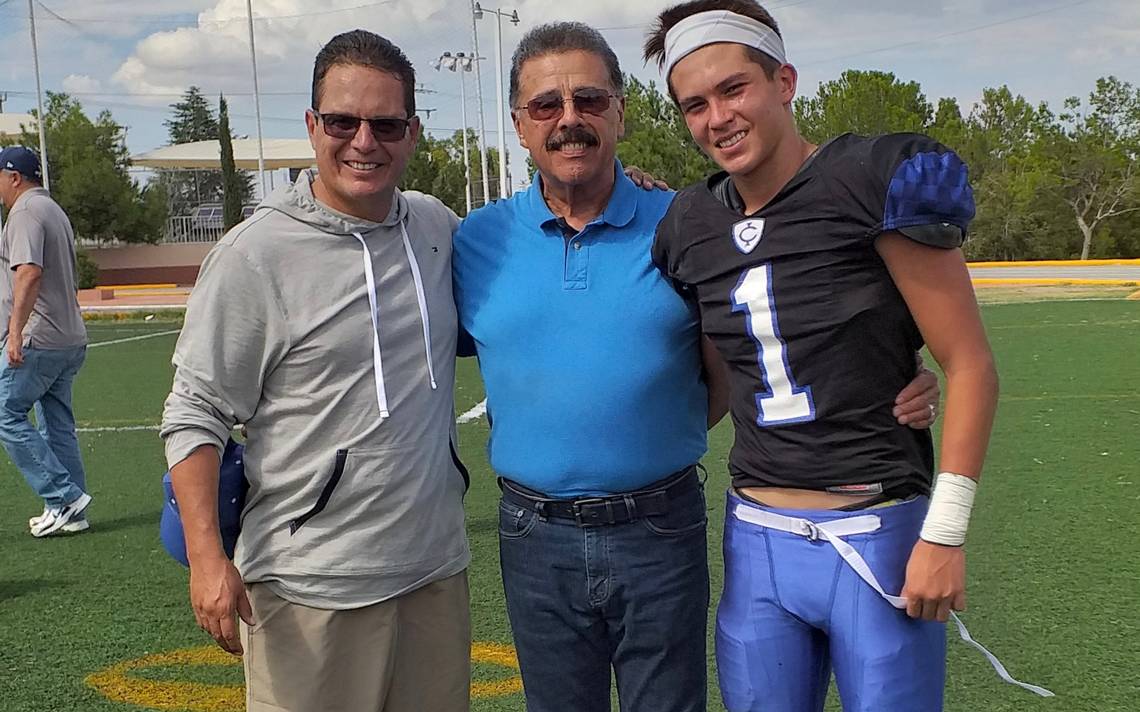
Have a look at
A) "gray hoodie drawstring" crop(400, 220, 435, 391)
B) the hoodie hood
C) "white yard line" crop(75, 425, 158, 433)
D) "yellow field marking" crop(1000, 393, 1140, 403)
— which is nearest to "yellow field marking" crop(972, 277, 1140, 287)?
"yellow field marking" crop(1000, 393, 1140, 403)

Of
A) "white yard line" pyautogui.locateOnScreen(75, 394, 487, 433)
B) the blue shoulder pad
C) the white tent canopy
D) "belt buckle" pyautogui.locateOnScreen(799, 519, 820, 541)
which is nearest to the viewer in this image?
the blue shoulder pad

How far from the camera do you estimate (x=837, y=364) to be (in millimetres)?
2178

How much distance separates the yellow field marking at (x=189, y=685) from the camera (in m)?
3.73

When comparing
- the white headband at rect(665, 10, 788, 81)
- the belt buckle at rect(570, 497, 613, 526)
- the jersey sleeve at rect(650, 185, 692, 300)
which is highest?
the white headband at rect(665, 10, 788, 81)

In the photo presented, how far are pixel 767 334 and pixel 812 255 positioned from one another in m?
0.19

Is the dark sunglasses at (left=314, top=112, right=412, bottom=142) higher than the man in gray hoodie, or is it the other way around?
the dark sunglasses at (left=314, top=112, right=412, bottom=142)

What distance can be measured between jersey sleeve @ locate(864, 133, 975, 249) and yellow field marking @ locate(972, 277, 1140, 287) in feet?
68.9

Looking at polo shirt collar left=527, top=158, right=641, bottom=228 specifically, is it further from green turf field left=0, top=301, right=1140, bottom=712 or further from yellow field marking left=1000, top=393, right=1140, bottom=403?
yellow field marking left=1000, top=393, right=1140, bottom=403

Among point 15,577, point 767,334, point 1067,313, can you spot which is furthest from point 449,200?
point 767,334

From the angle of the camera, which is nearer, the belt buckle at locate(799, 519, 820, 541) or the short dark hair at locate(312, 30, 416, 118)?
the belt buckle at locate(799, 519, 820, 541)

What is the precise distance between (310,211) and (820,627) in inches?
60.9

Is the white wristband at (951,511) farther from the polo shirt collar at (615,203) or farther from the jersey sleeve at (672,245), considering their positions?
the polo shirt collar at (615,203)

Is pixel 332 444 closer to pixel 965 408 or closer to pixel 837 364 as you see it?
pixel 837 364

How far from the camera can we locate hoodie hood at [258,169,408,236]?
Result: 2.55 meters
